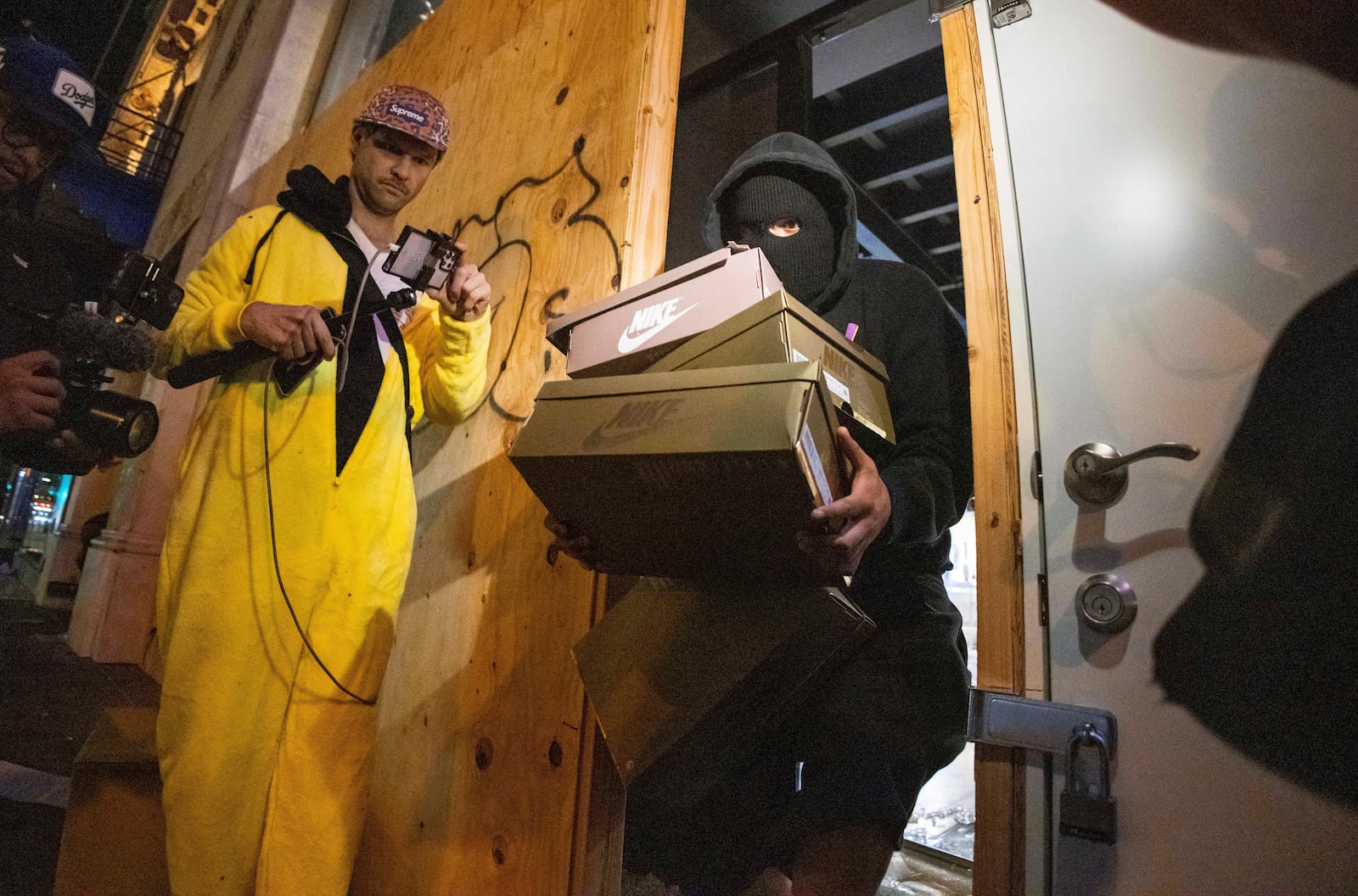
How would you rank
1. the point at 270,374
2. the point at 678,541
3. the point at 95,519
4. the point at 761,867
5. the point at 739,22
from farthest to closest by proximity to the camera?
the point at 95,519, the point at 739,22, the point at 761,867, the point at 270,374, the point at 678,541

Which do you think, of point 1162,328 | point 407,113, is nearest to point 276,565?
point 407,113

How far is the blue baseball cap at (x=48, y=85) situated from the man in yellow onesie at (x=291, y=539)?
3.15ft

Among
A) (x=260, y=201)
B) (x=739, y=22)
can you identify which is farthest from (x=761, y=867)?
(x=260, y=201)

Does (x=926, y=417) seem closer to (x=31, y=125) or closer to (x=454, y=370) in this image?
(x=454, y=370)

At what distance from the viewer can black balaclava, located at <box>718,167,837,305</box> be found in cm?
131

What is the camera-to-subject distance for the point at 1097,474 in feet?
2.83

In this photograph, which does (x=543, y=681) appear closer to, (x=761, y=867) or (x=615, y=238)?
(x=761, y=867)

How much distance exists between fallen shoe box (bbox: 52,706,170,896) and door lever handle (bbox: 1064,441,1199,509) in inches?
70.0

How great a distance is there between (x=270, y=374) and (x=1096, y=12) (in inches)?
62.7

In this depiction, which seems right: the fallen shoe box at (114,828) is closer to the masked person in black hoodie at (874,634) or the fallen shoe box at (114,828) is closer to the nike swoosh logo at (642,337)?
the masked person in black hoodie at (874,634)

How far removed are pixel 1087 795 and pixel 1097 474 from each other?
1.34 ft

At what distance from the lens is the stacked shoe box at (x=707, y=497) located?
0.70 m

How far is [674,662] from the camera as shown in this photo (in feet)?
2.90

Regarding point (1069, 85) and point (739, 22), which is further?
point (739, 22)
